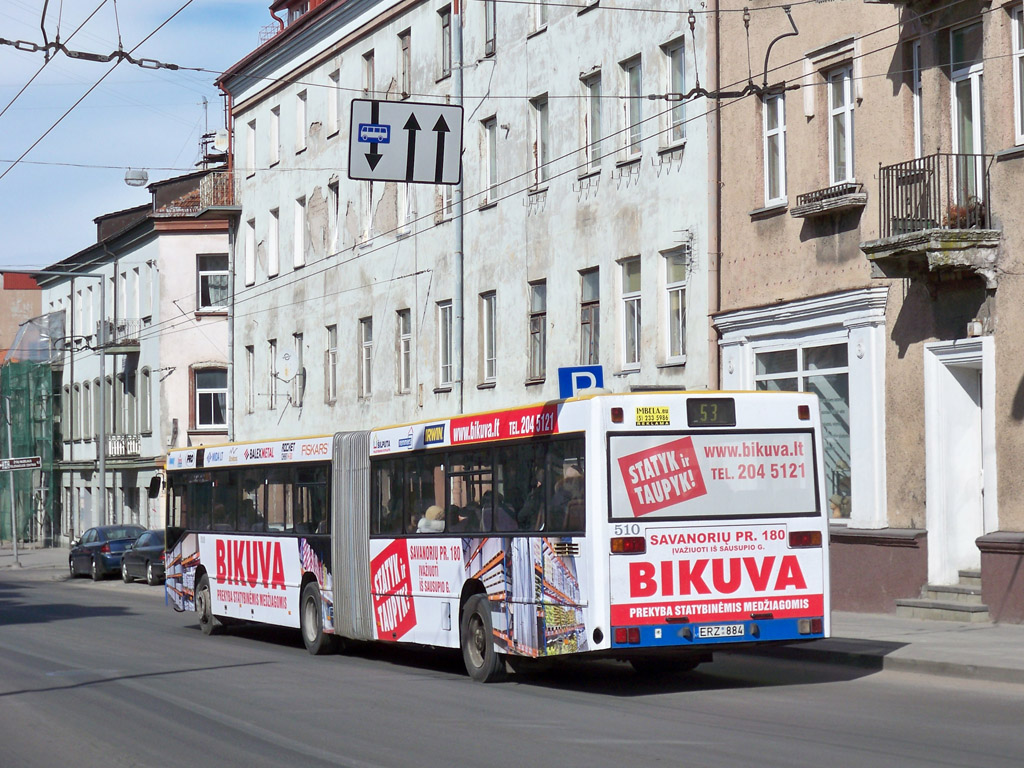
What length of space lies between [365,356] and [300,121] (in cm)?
791

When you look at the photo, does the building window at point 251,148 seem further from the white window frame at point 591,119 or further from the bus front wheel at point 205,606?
the bus front wheel at point 205,606

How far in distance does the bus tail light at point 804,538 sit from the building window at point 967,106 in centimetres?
719

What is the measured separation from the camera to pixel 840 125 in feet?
74.1

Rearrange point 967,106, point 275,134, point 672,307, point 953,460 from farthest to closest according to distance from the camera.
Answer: point 275,134 < point 672,307 < point 953,460 < point 967,106

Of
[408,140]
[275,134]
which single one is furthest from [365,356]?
[408,140]

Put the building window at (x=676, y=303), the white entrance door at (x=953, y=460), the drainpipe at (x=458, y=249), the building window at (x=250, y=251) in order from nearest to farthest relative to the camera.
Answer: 1. the white entrance door at (x=953, y=460)
2. the building window at (x=676, y=303)
3. the drainpipe at (x=458, y=249)
4. the building window at (x=250, y=251)

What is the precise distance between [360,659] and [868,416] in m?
7.70

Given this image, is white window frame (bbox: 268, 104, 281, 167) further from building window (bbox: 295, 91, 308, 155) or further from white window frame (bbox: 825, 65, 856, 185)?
white window frame (bbox: 825, 65, 856, 185)

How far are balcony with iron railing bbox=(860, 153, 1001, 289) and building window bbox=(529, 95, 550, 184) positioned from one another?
11247 mm

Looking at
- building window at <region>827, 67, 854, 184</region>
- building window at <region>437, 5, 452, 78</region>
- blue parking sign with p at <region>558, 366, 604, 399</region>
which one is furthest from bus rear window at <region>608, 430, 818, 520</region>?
building window at <region>437, 5, 452, 78</region>

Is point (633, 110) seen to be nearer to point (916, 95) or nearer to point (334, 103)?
point (916, 95)

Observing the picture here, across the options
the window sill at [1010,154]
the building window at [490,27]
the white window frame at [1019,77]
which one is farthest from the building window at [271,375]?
the white window frame at [1019,77]

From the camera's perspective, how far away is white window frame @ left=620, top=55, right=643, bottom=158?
27.8 m

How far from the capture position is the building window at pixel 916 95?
20.8 metres
